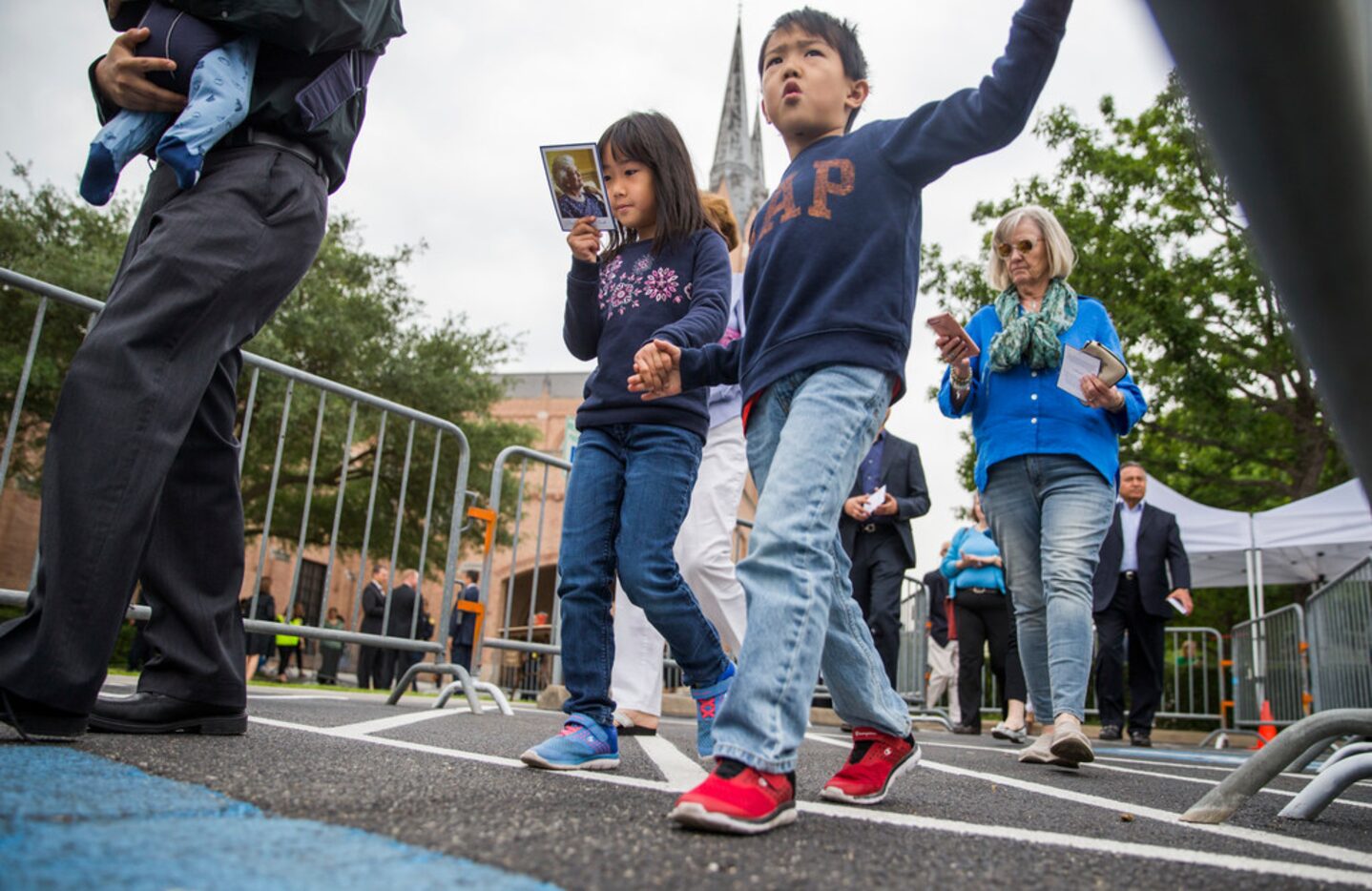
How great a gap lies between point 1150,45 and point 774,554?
5.08 ft

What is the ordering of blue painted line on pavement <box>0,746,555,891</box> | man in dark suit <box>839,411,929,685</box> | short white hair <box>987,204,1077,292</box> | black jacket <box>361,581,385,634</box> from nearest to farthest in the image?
1. blue painted line on pavement <box>0,746,555,891</box>
2. short white hair <box>987,204,1077,292</box>
3. man in dark suit <box>839,411,929,685</box>
4. black jacket <box>361,581,385,634</box>

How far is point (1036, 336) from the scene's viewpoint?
417cm

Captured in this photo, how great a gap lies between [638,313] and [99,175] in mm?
1472

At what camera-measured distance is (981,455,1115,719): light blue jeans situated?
12.6 feet

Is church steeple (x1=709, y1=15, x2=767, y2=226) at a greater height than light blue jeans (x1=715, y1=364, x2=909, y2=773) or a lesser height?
greater

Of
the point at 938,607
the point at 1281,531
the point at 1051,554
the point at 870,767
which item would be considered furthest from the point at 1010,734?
the point at 1281,531

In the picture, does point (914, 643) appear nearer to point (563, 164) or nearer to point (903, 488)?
point (903, 488)

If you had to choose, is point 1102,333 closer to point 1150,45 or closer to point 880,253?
point 880,253

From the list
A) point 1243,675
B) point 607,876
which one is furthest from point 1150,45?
point 1243,675

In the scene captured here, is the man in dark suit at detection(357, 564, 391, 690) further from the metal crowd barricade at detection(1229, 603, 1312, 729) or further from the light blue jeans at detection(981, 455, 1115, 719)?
the light blue jeans at detection(981, 455, 1115, 719)

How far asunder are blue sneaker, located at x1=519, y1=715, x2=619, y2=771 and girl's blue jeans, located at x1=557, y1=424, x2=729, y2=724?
66 mm

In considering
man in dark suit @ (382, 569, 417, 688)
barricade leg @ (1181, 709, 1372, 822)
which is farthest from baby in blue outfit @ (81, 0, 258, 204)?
man in dark suit @ (382, 569, 417, 688)

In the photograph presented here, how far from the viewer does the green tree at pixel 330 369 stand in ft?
58.7

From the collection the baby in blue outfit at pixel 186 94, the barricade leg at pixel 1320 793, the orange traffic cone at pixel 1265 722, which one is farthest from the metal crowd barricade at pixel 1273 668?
the baby in blue outfit at pixel 186 94
